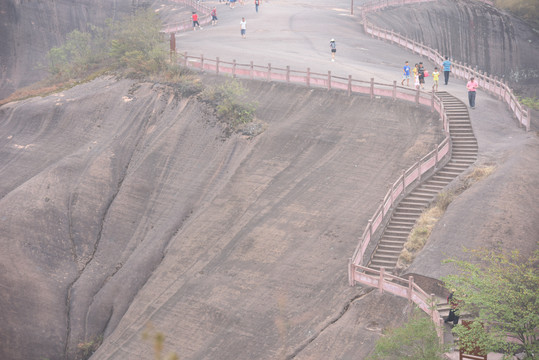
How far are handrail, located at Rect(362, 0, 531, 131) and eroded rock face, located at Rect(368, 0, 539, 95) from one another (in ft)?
4.89

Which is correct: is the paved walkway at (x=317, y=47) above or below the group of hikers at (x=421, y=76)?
below

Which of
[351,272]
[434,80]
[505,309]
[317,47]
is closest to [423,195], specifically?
[351,272]

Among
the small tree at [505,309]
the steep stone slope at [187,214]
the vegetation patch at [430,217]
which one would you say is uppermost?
the small tree at [505,309]

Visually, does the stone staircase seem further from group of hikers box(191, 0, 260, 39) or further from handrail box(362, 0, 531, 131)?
group of hikers box(191, 0, 260, 39)

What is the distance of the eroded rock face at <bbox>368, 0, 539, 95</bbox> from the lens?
185 feet

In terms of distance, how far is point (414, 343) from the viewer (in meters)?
20.5

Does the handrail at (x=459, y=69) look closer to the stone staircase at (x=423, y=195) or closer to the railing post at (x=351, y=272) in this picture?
the stone staircase at (x=423, y=195)

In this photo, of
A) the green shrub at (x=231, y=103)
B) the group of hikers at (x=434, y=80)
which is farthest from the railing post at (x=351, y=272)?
the green shrub at (x=231, y=103)

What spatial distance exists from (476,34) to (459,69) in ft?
48.9

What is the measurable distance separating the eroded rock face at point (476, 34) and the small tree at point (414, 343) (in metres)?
39.5

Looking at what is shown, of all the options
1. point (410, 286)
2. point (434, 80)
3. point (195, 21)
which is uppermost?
point (434, 80)

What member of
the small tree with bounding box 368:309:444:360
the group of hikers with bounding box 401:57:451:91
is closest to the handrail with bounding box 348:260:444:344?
the small tree with bounding box 368:309:444:360

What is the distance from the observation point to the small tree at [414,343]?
20094mm

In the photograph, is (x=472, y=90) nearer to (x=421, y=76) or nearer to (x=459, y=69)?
(x=421, y=76)
